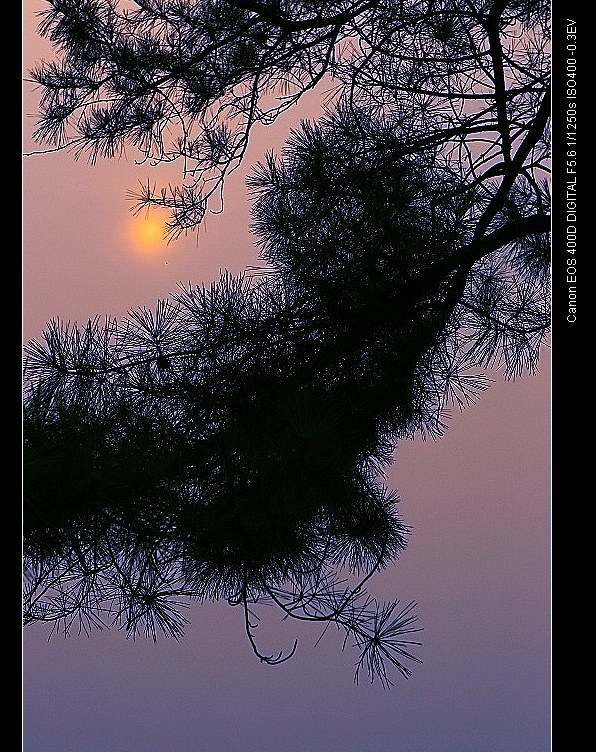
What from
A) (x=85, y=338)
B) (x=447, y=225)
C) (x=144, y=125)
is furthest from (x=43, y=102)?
Result: (x=447, y=225)

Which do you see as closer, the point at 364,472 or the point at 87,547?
the point at 87,547

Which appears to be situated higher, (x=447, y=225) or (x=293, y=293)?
(x=447, y=225)

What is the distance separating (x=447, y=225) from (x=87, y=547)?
772mm

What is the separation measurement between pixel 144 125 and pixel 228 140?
151 millimetres

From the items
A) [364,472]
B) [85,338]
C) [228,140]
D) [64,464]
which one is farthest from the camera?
[228,140]

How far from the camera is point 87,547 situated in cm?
76

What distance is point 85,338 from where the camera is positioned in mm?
1058
